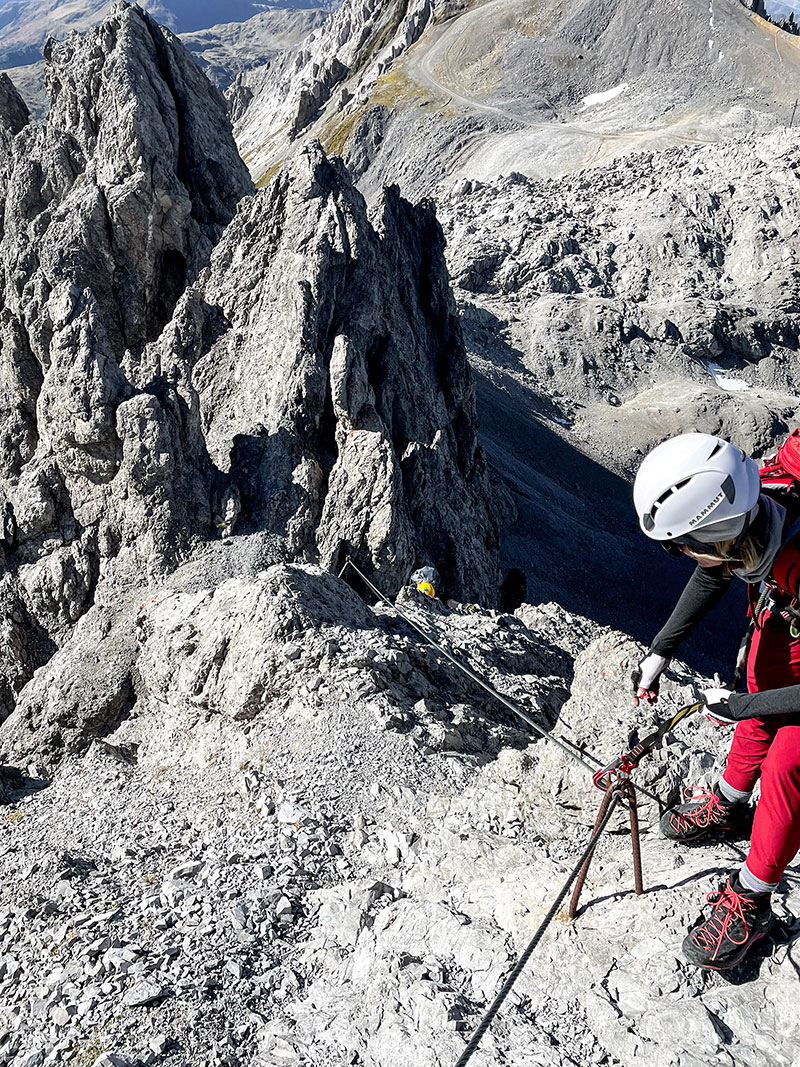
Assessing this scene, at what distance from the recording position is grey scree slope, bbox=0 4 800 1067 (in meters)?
6.07

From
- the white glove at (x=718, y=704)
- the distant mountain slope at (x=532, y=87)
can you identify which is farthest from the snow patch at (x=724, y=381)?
the white glove at (x=718, y=704)

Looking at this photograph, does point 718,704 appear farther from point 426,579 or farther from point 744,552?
point 426,579

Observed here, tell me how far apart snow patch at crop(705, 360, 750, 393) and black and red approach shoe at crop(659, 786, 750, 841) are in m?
68.2

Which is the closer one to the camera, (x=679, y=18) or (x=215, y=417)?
(x=215, y=417)

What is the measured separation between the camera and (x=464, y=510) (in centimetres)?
3134

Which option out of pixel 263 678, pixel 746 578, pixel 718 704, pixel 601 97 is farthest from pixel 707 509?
pixel 601 97

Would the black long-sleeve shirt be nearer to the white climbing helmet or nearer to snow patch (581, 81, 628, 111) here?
the white climbing helmet

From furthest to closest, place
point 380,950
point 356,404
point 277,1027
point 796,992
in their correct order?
point 356,404, point 380,950, point 277,1027, point 796,992

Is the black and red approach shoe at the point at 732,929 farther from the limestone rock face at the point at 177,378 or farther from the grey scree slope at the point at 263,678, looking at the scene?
the limestone rock face at the point at 177,378

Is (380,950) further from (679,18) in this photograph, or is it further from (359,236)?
(679,18)

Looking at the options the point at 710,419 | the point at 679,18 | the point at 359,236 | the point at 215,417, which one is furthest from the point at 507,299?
the point at 679,18

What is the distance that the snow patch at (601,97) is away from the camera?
106m

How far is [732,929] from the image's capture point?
5129 millimetres

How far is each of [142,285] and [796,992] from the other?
102 ft
